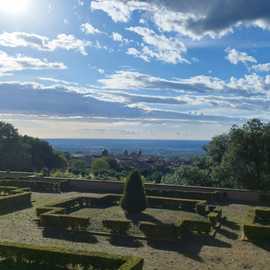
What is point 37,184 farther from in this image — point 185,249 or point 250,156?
point 185,249

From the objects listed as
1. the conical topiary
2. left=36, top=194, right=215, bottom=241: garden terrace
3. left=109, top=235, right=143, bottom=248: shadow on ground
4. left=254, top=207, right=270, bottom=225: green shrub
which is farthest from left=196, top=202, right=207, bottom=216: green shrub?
left=109, top=235, right=143, bottom=248: shadow on ground

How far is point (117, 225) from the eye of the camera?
714 inches

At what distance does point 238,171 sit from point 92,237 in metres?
17.2

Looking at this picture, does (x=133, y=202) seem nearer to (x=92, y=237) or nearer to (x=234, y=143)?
(x=92, y=237)

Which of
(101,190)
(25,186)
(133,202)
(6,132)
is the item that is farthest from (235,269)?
(6,132)

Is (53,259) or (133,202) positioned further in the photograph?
(133,202)

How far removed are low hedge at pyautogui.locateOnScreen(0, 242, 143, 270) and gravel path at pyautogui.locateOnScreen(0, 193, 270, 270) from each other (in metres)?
1.50

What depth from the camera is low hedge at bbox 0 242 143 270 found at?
12.9 metres

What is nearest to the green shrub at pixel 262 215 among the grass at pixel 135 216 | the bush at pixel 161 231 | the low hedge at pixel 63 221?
the grass at pixel 135 216

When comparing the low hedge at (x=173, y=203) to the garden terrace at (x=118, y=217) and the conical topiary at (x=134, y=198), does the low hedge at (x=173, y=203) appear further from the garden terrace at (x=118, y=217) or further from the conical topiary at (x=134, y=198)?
the conical topiary at (x=134, y=198)

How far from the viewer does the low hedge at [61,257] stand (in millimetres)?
12875

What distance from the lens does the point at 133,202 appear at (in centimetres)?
2284

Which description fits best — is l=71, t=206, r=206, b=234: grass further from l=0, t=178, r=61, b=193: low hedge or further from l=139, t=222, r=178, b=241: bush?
l=0, t=178, r=61, b=193: low hedge

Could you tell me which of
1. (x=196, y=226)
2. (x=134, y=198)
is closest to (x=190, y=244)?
(x=196, y=226)
